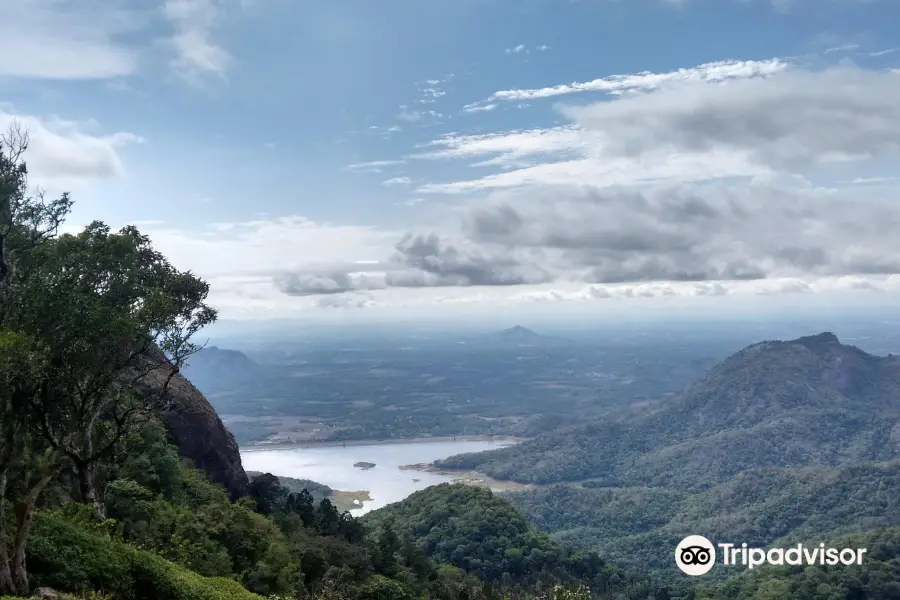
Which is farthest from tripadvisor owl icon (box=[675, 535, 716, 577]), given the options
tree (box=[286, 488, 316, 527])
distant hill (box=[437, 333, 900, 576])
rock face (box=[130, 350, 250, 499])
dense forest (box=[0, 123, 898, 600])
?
distant hill (box=[437, 333, 900, 576])

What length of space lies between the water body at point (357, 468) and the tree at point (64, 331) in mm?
88583

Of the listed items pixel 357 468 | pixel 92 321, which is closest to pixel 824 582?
pixel 92 321

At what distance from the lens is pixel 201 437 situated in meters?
35.2

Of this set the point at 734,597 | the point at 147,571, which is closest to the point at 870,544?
the point at 734,597

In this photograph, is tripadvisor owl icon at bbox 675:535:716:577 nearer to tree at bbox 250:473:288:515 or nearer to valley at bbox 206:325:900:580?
tree at bbox 250:473:288:515

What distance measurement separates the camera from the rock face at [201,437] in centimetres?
3381

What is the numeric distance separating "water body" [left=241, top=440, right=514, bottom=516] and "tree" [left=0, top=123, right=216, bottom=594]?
88583mm

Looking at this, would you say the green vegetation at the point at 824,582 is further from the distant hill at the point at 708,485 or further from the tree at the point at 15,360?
the tree at the point at 15,360

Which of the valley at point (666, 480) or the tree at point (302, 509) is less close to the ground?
the tree at point (302, 509)

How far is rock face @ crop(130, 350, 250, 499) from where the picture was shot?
111 ft

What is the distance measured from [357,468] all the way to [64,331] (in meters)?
149

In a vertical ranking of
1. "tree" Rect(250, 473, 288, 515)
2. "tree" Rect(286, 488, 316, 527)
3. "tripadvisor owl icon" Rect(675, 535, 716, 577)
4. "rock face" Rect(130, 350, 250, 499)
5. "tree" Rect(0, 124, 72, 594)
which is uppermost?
"tree" Rect(0, 124, 72, 594)

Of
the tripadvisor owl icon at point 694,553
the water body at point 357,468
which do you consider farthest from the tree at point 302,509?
the water body at point 357,468

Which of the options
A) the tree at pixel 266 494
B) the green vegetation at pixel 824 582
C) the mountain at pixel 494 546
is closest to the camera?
the tree at pixel 266 494
